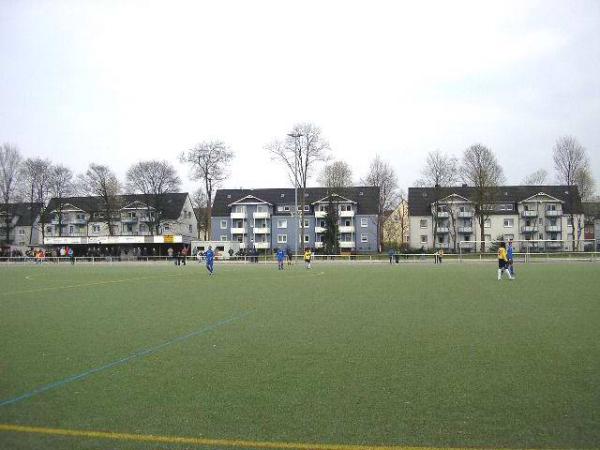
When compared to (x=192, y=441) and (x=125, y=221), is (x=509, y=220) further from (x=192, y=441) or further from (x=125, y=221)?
(x=192, y=441)

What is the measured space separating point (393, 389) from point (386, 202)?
228ft

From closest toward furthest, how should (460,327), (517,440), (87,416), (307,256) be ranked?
(517,440) → (87,416) → (460,327) → (307,256)

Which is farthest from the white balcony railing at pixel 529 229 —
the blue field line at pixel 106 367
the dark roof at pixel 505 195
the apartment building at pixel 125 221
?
the blue field line at pixel 106 367

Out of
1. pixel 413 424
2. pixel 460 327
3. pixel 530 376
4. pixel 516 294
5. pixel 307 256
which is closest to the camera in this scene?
pixel 413 424

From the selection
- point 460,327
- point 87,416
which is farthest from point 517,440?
point 460,327

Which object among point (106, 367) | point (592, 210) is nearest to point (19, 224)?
point (592, 210)

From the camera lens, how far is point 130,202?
295 feet

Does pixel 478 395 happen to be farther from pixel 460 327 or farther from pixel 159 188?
pixel 159 188

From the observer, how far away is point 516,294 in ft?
55.7

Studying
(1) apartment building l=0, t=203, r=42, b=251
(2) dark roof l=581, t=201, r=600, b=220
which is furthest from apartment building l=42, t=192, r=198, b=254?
(2) dark roof l=581, t=201, r=600, b=220

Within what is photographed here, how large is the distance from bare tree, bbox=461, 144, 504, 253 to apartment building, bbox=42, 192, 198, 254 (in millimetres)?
36095

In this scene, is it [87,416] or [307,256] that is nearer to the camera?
[87,416]

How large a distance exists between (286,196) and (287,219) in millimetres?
4645

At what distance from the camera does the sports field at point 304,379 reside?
4.75 meters
